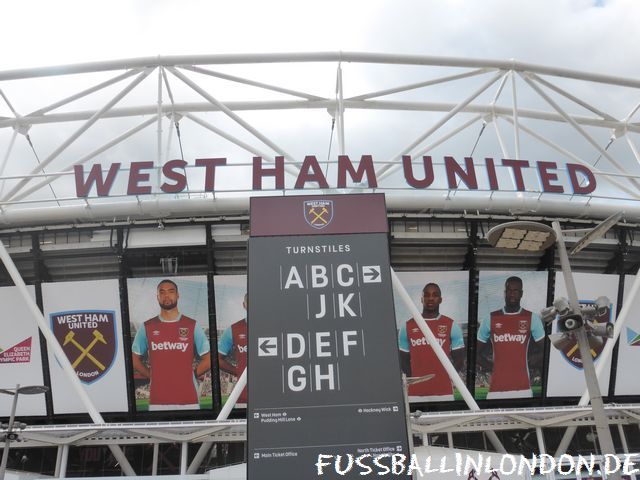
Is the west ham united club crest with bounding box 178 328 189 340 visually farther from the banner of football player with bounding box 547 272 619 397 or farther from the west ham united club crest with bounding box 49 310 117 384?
the banner of football player with bounding box 547 272 619 397

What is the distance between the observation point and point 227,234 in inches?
1035

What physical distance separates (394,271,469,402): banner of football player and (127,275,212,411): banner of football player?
29.0 ft

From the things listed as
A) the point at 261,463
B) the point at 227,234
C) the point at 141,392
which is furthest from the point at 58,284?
the point at 261,463

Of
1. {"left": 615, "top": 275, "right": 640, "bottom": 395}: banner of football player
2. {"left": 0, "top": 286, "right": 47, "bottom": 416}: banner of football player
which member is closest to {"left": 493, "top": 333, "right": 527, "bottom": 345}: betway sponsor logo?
{"left": 615, "top": 275, "right": 640, "bottom": 395}: banner of football player

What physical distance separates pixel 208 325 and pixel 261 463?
16956 millimetres

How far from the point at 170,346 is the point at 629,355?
21.1 m

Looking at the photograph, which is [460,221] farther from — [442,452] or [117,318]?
[117,318]

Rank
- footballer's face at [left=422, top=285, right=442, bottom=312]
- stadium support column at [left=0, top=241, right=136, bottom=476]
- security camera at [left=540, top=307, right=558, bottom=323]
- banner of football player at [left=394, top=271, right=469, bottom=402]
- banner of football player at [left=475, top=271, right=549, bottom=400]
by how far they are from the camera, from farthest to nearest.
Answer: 1. footballer's face at [left=422, top=285, right=442, bottom=312]
2. banner of football player at [left=475, top=271, right=549, bottom=400]
3. banner of football player at [left=394, top=271, right=469, bottom=402]
4. stadium support column at [left=0, top=241, right=136, bottom=476]
5. security camera at [left=540, top=307, right=558, bottom=323]

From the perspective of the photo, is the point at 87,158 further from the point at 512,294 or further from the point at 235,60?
the point at 512,294

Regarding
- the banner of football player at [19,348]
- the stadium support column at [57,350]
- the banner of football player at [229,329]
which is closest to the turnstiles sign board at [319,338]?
the banner of football player at [229,329]

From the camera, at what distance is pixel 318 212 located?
12594 millimetres

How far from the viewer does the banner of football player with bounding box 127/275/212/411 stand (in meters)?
26.0

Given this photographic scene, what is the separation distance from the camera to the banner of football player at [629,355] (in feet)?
91.9

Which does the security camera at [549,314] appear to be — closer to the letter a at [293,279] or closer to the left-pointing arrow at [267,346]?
the letter a at [293,279]
